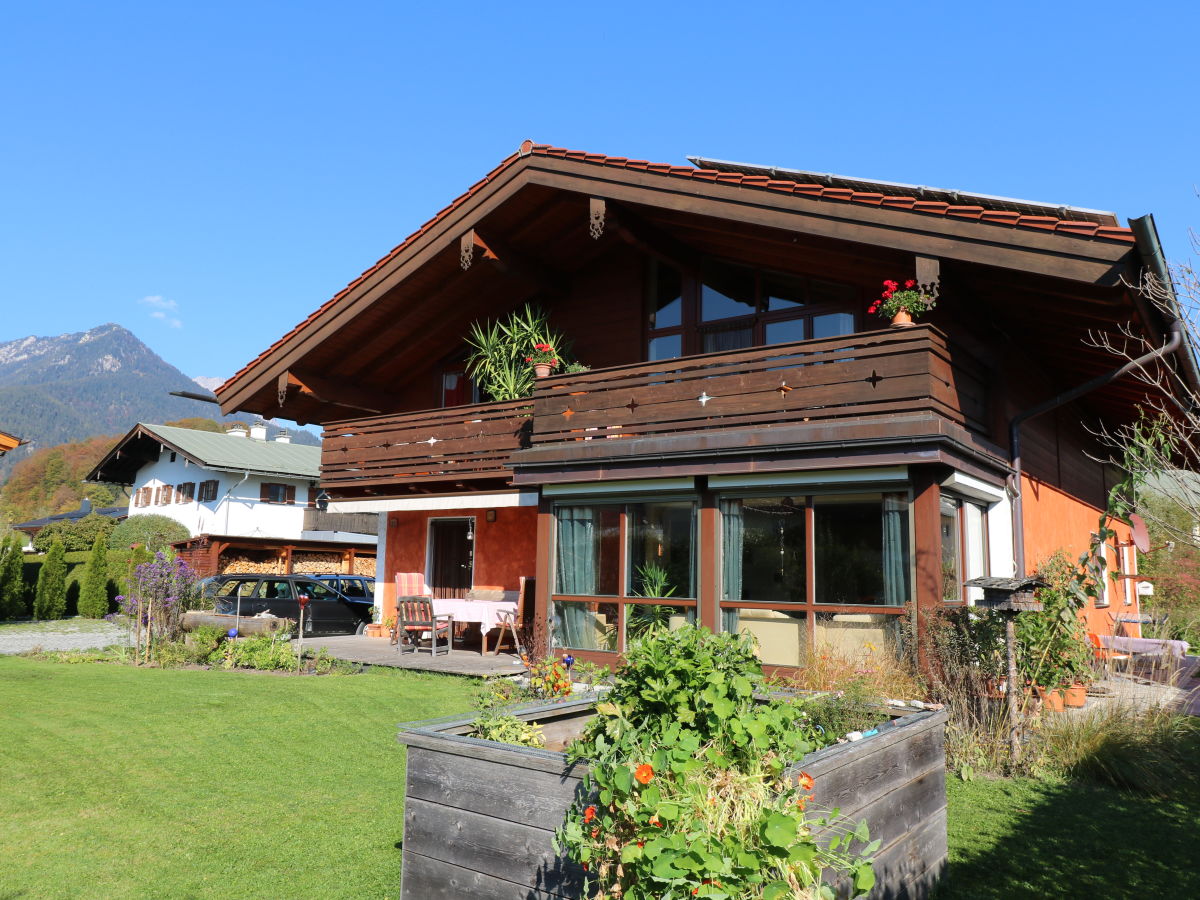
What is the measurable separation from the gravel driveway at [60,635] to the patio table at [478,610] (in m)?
5.48

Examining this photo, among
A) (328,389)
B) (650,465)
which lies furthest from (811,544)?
(328,389)

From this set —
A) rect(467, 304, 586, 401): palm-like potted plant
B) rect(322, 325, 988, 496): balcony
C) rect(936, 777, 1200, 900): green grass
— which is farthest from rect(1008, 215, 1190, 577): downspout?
rect(467, 304, 586, 401): palm-like potted plant

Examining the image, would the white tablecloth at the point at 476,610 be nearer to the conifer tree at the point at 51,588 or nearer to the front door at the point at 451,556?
the front door at the point at 451,556

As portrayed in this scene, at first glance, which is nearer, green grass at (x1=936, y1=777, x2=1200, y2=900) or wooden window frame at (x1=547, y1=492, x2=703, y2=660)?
green grass at (x1=936, y1=777, x2=1200, y2=900)

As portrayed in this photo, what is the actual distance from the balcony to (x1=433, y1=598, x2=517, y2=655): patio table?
1942mm

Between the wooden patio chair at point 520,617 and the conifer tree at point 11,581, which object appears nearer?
the wooden patio chair at point 520,617

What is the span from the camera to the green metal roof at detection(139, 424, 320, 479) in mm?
32469

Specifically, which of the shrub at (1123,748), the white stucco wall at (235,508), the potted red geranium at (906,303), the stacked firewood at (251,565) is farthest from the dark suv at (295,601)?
the white stucco wall at (235,508)

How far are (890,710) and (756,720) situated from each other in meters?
2.09

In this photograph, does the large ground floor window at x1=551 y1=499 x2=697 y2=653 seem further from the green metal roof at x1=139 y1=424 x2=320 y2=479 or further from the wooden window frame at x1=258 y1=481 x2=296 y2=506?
the wooden window frame at x1=258 y1=481 x2=296 y2=506

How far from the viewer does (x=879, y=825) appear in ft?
12.3

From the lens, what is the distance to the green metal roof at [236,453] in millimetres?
32469

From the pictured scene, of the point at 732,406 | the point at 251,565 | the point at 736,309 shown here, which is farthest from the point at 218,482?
the point at 732,406

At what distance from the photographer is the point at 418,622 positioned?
1323 cm
